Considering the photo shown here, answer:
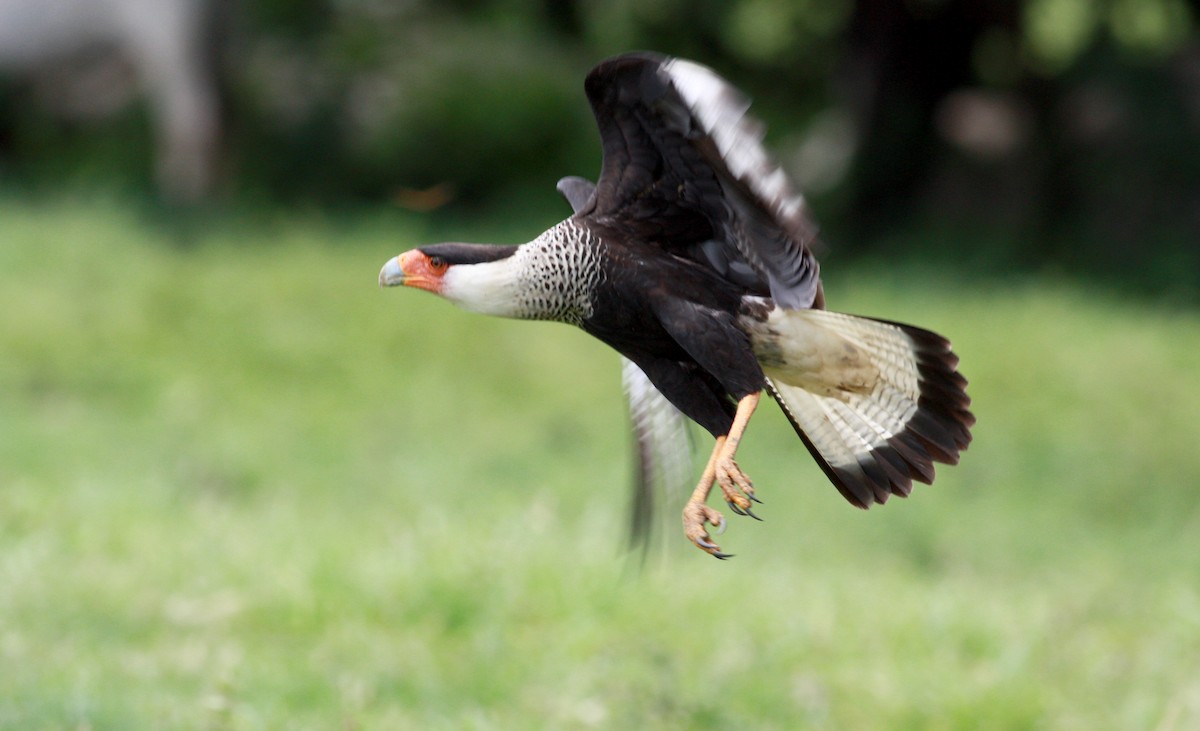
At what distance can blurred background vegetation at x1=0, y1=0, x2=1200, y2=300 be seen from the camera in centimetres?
1045

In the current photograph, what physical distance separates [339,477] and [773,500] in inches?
77.7

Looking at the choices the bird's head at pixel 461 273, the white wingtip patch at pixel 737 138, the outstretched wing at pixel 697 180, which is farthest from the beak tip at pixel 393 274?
the white wingtip patch at pixel 737 138

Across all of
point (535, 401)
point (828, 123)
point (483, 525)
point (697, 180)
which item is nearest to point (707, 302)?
point (697, 180)

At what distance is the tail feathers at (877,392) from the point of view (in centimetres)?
291

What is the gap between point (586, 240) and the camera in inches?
110

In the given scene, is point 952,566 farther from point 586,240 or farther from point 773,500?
point 586,240

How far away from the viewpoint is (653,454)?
3.58 meters

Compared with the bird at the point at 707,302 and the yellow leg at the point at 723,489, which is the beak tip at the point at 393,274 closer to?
the bird at the point at 707,302

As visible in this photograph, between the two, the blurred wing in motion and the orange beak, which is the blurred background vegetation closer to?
the blurred wing in motion

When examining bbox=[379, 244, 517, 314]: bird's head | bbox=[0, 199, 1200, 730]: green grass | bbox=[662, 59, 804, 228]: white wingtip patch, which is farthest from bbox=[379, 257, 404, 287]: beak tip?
bbox=[0, 199, 1200, 730]: green grass

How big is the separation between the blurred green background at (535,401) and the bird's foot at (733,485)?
783mm

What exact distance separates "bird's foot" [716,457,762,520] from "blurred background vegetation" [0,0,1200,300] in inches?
312

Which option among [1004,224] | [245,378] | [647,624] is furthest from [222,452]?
[1004,224]

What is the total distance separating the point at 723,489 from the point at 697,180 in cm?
57
